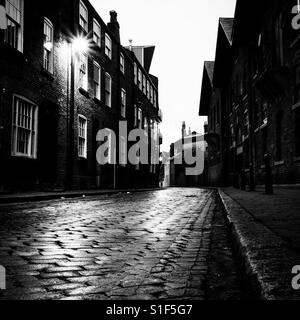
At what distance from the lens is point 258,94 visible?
16297mm

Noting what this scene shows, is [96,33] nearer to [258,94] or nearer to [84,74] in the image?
[84,74]

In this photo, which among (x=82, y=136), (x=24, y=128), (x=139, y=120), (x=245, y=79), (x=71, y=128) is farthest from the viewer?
(x=139, y=120)

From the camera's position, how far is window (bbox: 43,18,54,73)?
43.6 feet

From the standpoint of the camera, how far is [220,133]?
28.2 metres

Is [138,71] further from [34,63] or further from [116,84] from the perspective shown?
[34,63]

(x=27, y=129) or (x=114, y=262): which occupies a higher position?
(x=27, y=129)

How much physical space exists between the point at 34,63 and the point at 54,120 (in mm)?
2508

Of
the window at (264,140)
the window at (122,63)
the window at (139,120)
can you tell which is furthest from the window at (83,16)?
the window at (139,120)

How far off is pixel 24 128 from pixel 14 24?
324 centimetres

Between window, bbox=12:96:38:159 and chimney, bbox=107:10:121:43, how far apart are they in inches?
497

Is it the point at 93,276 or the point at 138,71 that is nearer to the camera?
the point at 93,276

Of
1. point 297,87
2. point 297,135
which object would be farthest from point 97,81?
point 297,135

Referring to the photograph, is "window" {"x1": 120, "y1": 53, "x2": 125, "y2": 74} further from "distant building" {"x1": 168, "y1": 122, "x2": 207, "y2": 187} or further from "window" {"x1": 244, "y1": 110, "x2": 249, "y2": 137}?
"distant building" {"x1": 168, "y1": 122, "x2": 207, "y2": 187}
